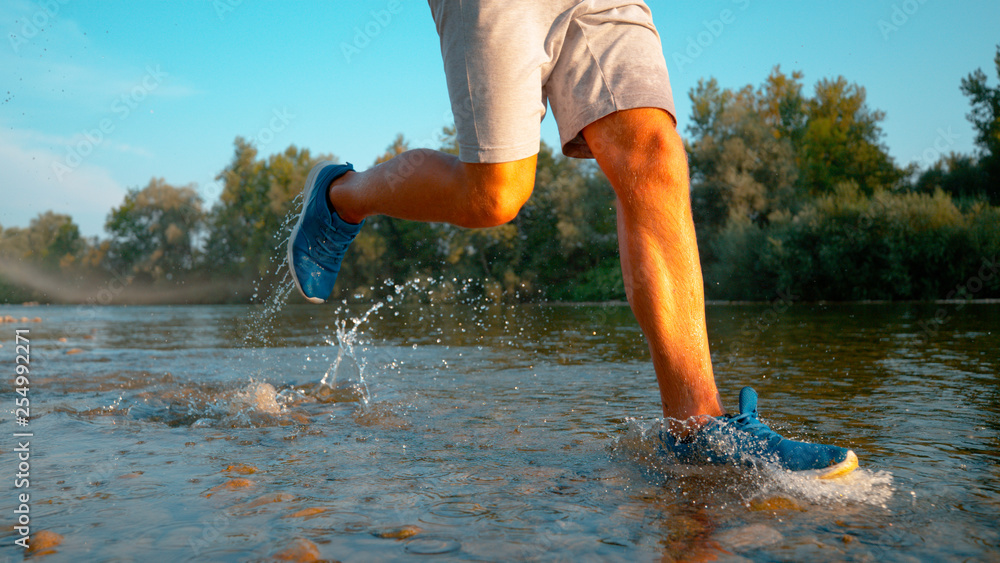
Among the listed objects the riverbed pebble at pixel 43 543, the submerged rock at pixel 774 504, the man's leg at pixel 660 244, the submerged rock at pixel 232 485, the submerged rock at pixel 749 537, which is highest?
the man's leg at pixel 660 244

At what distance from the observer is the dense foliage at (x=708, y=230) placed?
62.6ft

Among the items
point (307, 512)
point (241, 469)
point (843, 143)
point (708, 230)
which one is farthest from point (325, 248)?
point (843, 143)

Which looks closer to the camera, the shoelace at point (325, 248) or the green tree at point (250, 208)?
the shoelace at point (325, 248)

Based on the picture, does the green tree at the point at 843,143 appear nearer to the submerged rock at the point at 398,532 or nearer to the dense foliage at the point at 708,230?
the dense foliage at the point at 708,230

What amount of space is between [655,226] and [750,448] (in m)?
0.60

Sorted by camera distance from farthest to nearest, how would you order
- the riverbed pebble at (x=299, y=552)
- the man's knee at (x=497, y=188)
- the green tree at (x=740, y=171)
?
1. the green tree at (x=740, y=171)
2. the man's knee at (x=497, y=188)
3. the riverbed pebble at (x=299, y=552)

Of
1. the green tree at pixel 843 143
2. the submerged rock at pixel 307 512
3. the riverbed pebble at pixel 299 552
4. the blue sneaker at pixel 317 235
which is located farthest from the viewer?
the green tree at pixel 843 143

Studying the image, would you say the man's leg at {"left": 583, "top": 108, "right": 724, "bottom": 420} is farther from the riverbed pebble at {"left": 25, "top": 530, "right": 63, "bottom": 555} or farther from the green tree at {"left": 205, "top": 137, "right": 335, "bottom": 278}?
the green tree at {"left": 205, "top": 137, "right": 335, "bottom": 278}

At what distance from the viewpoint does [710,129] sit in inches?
1199

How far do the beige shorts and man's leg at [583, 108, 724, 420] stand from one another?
0.25 ft

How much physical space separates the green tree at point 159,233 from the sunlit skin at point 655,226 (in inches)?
1543

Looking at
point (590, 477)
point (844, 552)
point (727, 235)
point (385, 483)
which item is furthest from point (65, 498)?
point (727, 235)

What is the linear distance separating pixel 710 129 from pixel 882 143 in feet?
31.7

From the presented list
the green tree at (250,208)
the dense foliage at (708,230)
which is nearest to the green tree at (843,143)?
the dense foliage at (708,230)
